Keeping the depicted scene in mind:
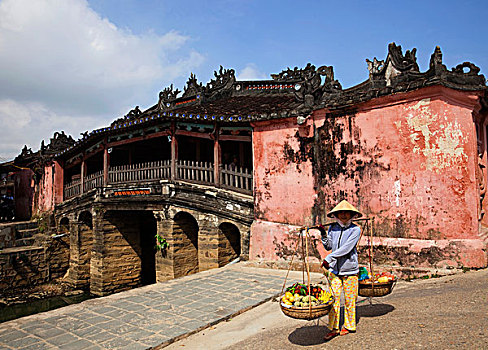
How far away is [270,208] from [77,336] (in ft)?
19.3

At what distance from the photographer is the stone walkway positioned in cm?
494

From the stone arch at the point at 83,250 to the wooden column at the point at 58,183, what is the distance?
9.96 feet

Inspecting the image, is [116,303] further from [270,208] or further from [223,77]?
[223,77]

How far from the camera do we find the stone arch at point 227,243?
1087 cm

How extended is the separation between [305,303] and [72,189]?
15989 millimetres

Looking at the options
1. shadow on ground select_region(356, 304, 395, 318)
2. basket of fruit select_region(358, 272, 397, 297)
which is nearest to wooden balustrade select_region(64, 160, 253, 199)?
→ shadow on ground select_region(356, 304, 395, 318)

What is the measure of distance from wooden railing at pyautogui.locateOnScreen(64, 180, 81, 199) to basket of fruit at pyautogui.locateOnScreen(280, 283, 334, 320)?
14674 mm

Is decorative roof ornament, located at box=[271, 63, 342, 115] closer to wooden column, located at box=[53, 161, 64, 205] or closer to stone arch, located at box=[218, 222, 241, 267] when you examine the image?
stone arch, located at box=[218, 222, 241, 267]

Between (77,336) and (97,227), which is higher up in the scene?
(97,227)

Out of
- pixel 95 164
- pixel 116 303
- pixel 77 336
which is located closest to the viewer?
pixel 77 336

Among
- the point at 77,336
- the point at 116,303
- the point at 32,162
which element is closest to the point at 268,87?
the point at 116,303

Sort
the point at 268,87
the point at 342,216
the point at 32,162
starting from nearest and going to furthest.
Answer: the point at 342,216 → the point at 268,87 → the point at 32,162

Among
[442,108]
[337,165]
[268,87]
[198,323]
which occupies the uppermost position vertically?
[268,87]

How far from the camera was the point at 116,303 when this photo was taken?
6.63 metres
